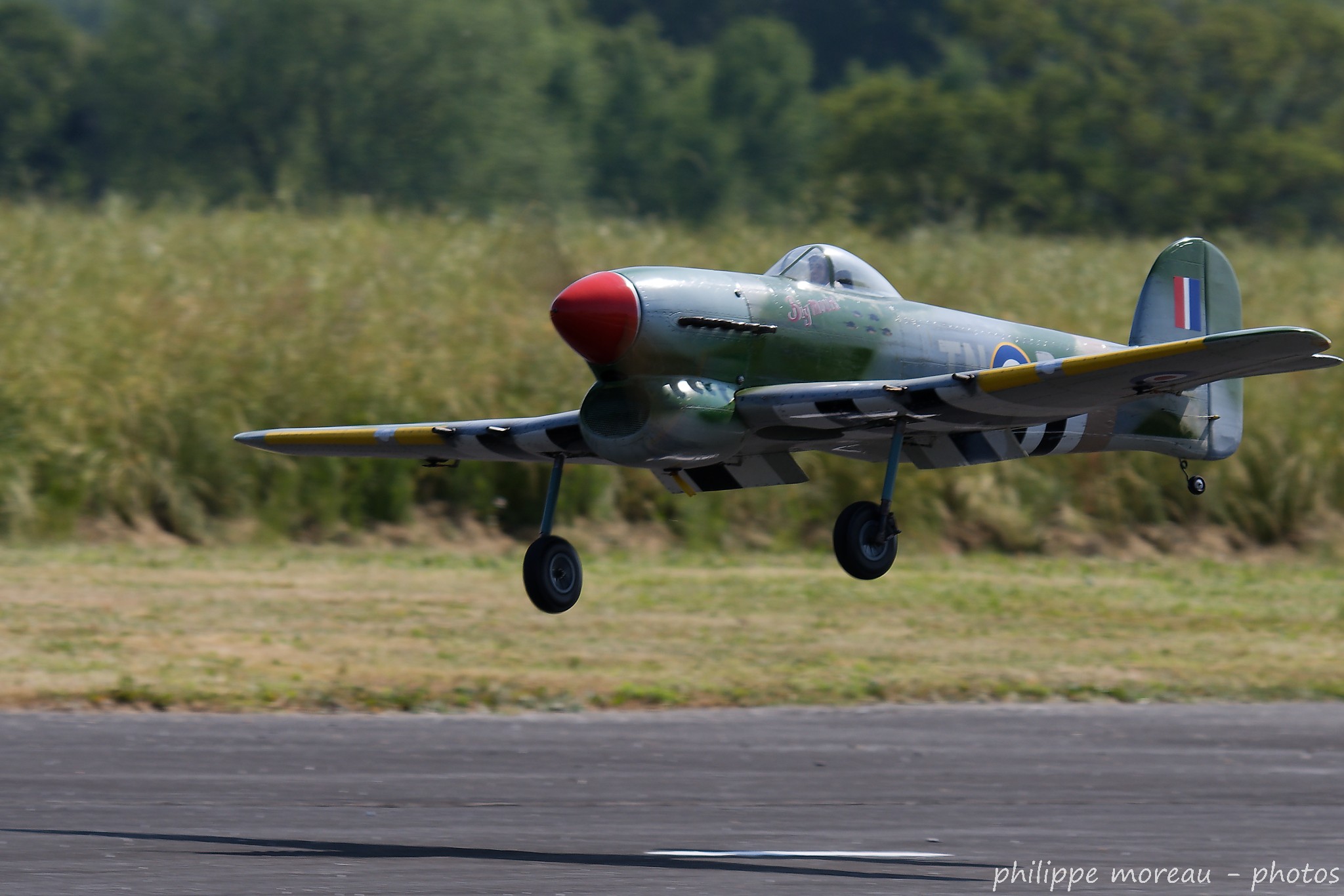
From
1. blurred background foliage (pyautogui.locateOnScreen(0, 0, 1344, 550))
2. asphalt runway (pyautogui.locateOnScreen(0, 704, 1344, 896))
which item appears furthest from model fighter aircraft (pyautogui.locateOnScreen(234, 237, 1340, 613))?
blurred background foliage (pyautogui.locateOnScreen(0, 0, 1344, 550))

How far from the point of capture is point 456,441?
15.3 metres

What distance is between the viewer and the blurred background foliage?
3575 centimetres

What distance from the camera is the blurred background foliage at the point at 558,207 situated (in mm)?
35750

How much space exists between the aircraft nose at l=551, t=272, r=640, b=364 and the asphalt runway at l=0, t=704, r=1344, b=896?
14.7ft

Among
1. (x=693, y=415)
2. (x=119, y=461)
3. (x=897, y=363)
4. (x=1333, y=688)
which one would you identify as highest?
(x=119, y=461)

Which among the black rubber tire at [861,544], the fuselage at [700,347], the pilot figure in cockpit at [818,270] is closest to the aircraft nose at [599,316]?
the fuselage at [700,347]

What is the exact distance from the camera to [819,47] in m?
99.6

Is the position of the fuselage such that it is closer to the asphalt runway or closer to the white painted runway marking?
the asphalt runway

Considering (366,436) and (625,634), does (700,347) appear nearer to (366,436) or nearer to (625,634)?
(366,436)

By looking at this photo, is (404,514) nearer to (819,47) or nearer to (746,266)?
(746,266)

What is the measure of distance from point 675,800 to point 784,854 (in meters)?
3.00

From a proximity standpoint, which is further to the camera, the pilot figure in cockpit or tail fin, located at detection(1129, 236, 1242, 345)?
tail fin, located at detection(1129, 236, 1242, 345)

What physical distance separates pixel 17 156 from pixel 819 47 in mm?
44727

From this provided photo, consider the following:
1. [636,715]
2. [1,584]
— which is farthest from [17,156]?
[636,715]
